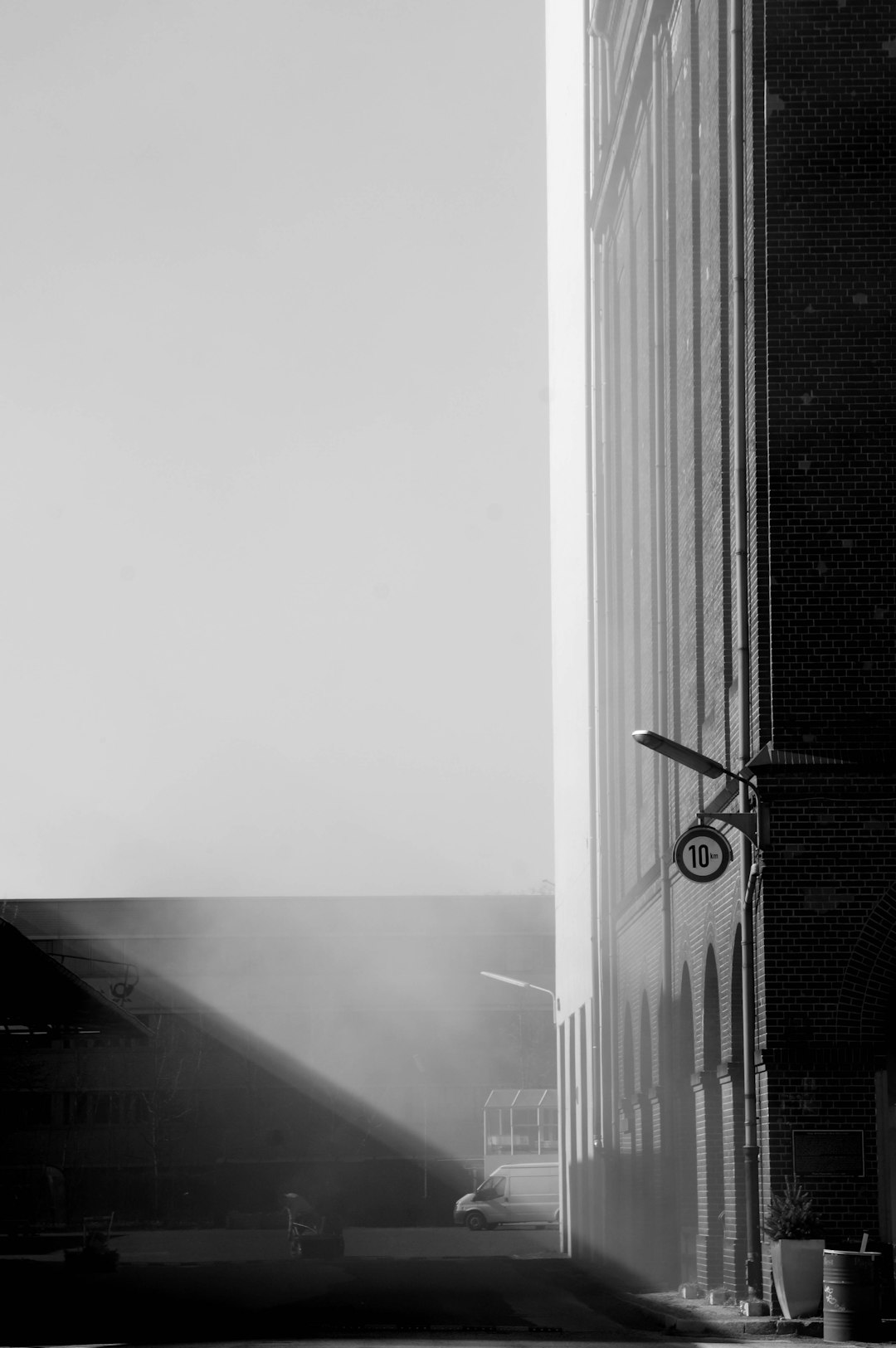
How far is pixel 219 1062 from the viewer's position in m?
74.3

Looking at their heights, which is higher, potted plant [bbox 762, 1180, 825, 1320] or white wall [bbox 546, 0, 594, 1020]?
white wall [bbox 546, 0, 594, 1020]

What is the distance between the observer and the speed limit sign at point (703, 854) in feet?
70.2

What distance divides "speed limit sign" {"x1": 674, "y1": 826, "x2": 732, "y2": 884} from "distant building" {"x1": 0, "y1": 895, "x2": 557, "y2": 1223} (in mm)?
49494

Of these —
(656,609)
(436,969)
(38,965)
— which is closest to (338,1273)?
(38,965)

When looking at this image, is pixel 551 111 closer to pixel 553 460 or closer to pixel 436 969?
pixel 553 460

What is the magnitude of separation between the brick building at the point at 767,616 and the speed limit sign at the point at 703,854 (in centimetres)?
35

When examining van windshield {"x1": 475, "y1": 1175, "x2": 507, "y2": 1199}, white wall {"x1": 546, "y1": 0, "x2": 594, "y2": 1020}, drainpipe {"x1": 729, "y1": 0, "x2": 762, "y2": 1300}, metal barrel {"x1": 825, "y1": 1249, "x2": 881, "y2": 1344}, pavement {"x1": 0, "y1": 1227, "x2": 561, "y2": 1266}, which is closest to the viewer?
metal barrel {"x1": 825, "y1": 1249, "x2": 881, "y2": 1344}

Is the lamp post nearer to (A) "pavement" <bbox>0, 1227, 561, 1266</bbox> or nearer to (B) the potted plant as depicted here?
(B) the potted plant

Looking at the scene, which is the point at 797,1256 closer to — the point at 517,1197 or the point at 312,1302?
the point at 312,1302

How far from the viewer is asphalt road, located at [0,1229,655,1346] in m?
20.7

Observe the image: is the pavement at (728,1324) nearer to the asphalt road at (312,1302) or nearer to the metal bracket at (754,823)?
the asphalt road at (312,1302)

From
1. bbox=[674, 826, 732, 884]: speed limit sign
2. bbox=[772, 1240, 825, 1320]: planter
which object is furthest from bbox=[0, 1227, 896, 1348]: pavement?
bbox=[674, 826, 732, 884]: speed limit sign

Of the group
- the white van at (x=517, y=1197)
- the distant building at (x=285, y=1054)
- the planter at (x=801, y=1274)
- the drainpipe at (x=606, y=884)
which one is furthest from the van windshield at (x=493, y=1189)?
the planter at (x=801, y=1274)

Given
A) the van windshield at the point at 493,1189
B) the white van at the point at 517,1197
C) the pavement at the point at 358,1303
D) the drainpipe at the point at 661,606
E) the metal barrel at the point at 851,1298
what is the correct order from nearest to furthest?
1. the metal barrel at the point at 851,1298
2. the pavement at the point at 358,1303
3. the drainpipe at the point at 661,606
4. the white van at the point at 517,1197
5. the van windshield at the point at 493,1189
